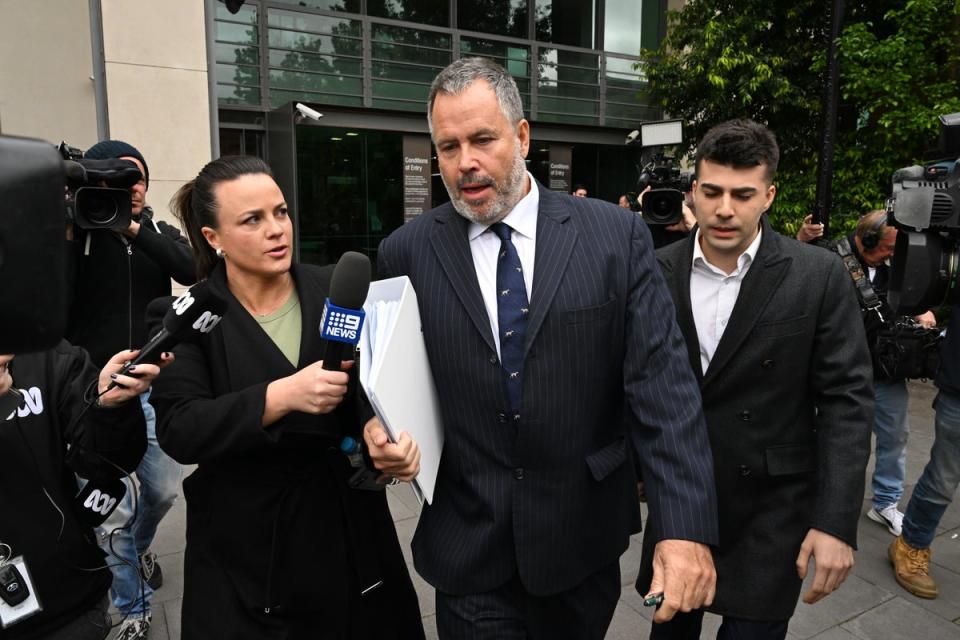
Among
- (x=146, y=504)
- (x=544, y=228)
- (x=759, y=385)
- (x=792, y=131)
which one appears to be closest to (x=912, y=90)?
(x=792, y=131)

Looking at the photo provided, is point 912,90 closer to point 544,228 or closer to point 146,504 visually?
point 544,228

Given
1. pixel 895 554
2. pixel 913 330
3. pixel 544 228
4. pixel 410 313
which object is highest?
pixel 544 228

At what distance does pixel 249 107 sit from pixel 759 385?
1154 centimetres

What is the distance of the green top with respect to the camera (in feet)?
7.02

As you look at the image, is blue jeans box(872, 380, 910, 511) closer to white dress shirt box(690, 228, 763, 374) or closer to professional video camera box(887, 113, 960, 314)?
professional video camera box(887, 113, 960, 314)

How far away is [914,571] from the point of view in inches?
147

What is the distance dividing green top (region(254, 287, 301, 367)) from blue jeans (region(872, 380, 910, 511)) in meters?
3.83

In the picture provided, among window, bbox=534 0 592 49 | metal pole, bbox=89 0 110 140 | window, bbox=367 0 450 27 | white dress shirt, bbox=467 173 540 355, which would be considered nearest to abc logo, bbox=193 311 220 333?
white dress shirt, bbox=467 173 540 355

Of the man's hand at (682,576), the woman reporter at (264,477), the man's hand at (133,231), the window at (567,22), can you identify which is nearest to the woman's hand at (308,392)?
the woman reporter at (264,477)

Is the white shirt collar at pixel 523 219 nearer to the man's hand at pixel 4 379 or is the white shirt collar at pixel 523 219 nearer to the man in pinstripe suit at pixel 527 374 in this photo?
the man in pinstripe suit at pixel 527 374

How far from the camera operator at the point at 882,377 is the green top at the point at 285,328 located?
3.46 m

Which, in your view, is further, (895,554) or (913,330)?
(913,330)

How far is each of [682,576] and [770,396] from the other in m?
0.92

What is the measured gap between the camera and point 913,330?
418 cm
